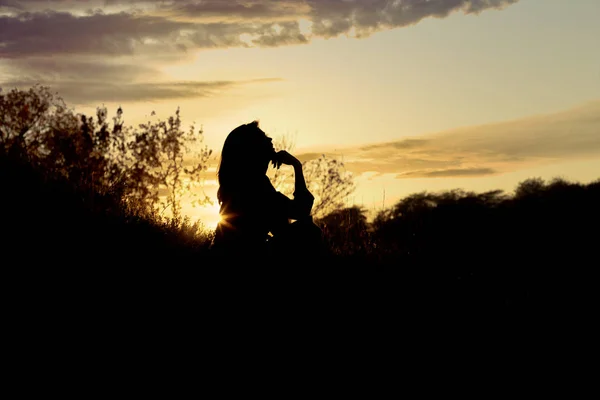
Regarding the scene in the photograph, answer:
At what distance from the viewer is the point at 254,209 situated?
6.23 m

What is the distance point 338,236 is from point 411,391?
6693mm

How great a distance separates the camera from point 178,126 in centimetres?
1691

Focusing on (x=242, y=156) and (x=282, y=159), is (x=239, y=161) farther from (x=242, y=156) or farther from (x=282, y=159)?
(x=282, y=159)

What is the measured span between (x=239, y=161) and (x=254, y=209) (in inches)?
20.9

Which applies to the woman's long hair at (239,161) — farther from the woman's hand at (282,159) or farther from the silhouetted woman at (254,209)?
the woman's hand at (282,159)

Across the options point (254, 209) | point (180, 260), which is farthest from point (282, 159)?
point (180, 260)

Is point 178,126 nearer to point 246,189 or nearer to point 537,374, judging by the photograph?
point 246,189

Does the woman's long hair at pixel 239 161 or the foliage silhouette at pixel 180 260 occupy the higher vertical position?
the woman's long hair at pixel 239 161

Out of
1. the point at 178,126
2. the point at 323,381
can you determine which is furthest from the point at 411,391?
the point at 178,126

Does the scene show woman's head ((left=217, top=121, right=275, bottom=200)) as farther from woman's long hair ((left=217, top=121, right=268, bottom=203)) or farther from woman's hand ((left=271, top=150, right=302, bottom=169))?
woman's hand ((left=271, top=150, right=302, bottom=169))

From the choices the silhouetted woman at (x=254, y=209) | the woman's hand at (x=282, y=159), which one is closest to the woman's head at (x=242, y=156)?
the silhouetted woman at (x=254, y=209)

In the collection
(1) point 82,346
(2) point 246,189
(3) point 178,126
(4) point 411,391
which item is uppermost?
(3) point 178,126

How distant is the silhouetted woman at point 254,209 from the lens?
245 inches

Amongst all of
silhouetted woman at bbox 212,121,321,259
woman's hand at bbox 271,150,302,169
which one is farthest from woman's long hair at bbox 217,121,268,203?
woman's hand at bbox 271,150,302,169
